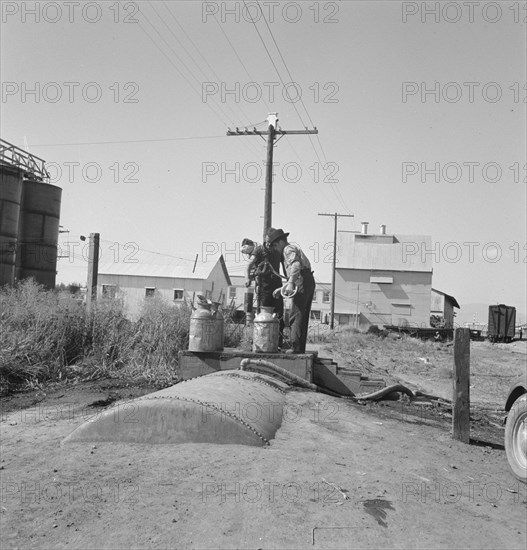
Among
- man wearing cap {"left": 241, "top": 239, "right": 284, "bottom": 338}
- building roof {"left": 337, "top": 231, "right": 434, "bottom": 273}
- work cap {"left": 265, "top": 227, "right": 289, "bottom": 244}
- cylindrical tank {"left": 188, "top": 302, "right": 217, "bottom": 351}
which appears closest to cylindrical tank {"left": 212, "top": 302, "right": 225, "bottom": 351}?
cylindrical tank {"left": 188, "top": 302, "right": 217, "bottom": 351}

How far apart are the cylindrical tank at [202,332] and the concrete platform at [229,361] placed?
0.11 m

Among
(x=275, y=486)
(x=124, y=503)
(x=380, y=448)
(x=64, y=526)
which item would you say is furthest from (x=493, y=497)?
(x=64, y=526)

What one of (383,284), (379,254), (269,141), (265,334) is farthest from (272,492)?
(379,254)

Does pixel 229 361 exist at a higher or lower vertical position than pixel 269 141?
lower

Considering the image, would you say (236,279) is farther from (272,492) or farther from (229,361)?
(272,492)

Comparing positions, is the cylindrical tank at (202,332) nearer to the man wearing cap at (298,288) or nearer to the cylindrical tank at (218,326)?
the cylindrical tank at (218,326)

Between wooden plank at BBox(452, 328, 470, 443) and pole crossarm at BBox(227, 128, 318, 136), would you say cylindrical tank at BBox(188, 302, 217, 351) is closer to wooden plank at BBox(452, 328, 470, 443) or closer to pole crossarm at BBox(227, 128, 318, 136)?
wooden plank at BBox(452, 328, 470, 443)

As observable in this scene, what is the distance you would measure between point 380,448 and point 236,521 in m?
1.79

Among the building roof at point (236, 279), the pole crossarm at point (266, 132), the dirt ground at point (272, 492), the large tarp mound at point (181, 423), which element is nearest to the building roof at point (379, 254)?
the building roof at point (236, 279)

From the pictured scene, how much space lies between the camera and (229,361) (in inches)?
286

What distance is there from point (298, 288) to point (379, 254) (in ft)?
137

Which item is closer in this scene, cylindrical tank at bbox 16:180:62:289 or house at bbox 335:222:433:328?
cylindrical tank at bbox 16:180:62:289

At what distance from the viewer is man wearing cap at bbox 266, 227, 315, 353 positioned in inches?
303

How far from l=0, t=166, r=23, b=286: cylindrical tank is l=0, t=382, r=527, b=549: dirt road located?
17898 mm
